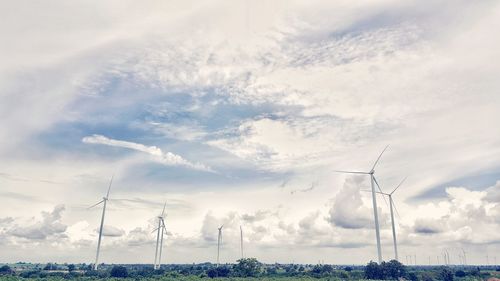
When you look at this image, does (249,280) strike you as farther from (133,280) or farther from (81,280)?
(81,280)

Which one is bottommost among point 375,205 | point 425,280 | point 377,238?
point 425,280

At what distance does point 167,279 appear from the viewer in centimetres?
18450

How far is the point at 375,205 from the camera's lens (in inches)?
7185

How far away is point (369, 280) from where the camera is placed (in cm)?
19525

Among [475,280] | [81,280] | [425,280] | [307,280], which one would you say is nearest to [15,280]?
[81,280]

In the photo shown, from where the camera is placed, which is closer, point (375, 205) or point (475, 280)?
point (375, 205)

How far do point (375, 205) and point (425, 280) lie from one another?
181 feet

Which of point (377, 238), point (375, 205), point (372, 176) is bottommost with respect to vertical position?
point (377, 238)

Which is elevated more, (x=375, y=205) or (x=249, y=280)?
(x=375, y=205)

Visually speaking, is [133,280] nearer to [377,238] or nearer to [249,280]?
[249,280]

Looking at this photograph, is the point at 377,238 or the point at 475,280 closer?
the point at 377,238

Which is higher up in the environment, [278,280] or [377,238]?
[377,238]

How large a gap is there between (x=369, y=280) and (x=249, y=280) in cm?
6179

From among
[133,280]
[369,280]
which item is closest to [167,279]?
[133,280]
